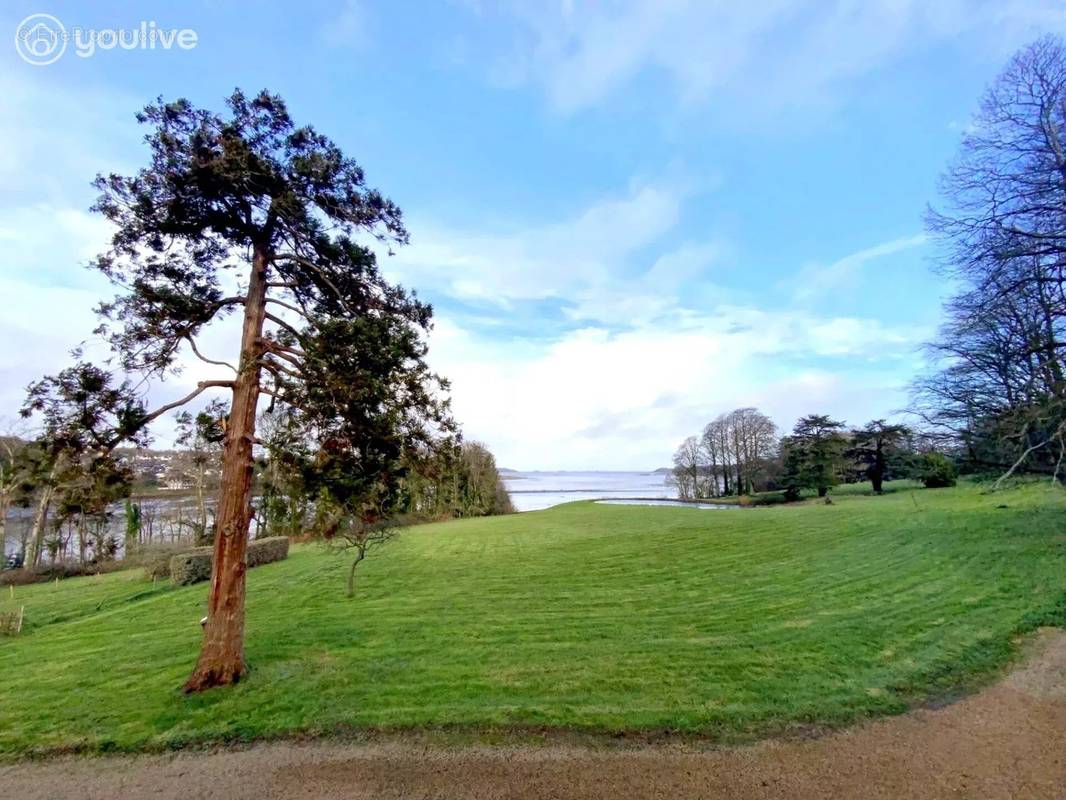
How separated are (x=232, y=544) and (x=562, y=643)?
4.79 meters

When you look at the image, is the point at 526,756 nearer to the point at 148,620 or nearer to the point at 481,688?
the point at 481,688

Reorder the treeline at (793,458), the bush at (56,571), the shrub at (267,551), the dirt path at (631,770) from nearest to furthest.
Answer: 1. the dirt path at (631,770)
2. the shrub at (267,551)
3. the bush at (56,571)
4. the treeline at (793,458)

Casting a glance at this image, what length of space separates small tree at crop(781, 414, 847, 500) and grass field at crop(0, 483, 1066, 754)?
26134 mm

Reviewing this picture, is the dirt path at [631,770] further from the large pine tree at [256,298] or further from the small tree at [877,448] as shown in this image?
the small tree at [877,448]

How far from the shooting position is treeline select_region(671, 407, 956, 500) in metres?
38.8

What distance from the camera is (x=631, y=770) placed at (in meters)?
3.85

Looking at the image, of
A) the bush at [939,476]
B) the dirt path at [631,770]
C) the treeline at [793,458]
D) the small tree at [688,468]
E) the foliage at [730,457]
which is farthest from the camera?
the small tree at [688,468]

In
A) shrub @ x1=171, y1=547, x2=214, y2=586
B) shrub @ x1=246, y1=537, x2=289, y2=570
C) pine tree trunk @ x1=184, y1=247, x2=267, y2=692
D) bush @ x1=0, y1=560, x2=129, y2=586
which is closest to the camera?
pine tree trunk @ x1=184, y1=247, x2=267, y2=692

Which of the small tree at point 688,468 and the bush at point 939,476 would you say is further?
the small tree at point 688,468

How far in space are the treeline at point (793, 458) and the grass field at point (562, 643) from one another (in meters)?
19.1

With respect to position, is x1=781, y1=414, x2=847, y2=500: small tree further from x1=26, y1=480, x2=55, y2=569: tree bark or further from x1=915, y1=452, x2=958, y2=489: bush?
x1=26, y1=480, x2=55, y2=569: tree bark

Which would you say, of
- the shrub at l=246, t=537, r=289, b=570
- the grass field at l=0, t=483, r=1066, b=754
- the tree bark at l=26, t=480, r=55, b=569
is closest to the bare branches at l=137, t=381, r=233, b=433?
the grass field at l=0, t=483, r=1066, b=754

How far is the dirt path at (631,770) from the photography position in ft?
11.8

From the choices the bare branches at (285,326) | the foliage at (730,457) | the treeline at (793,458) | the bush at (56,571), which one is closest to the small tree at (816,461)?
the treeline at (793,458)
